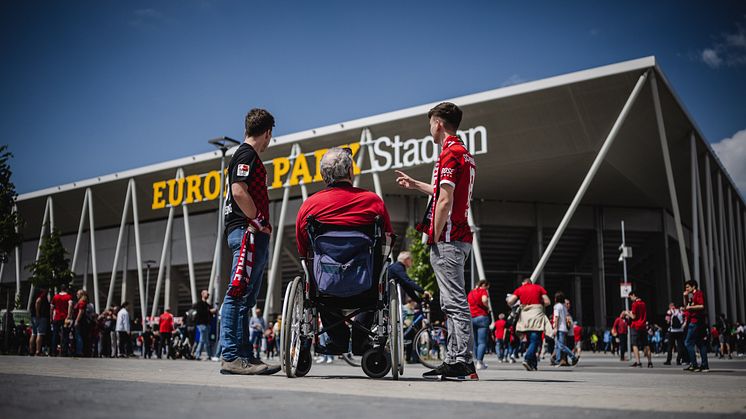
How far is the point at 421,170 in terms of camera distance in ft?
103

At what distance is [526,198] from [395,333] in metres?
35.2

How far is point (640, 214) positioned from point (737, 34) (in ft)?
64.5

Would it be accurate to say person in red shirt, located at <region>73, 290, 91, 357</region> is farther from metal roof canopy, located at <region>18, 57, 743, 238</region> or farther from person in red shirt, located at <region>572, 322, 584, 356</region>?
metal roof canopy, located at <region>18, 57, 743, 238</region>

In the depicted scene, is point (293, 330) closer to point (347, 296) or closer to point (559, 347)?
point (347, 296)

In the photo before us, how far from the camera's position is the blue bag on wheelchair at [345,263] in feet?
14.8

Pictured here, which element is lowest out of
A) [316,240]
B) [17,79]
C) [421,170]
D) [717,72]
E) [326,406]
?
[326,406]

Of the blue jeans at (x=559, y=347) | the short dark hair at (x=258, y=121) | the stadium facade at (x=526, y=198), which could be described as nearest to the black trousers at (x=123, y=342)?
the stadium facade at (x=526, y=198)

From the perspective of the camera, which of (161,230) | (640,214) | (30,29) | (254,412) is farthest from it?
(161,230)

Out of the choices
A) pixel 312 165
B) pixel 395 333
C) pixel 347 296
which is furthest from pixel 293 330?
pixel 312 165

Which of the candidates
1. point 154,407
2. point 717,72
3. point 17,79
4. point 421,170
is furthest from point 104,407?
point 421,170

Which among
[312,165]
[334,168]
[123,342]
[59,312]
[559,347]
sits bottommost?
[123,342]

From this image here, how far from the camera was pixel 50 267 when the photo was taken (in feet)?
97.5

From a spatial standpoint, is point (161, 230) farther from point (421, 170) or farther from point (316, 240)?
point (316, 240)

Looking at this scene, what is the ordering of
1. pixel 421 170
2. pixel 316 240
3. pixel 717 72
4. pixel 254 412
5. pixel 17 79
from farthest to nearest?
pixel 421 170
pixel 717 72
pixel 17 79
pixel 316 240
pixel 254 412
